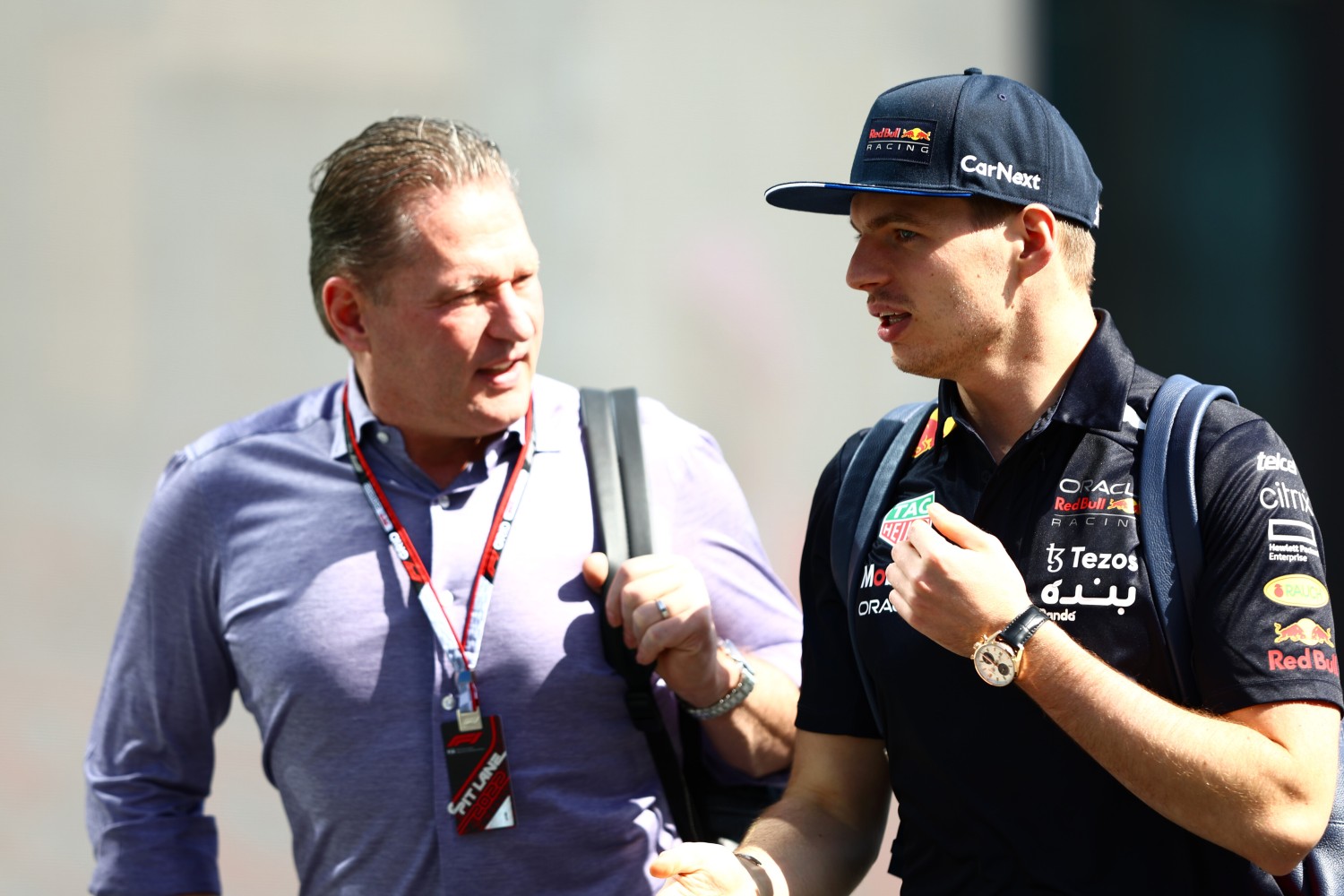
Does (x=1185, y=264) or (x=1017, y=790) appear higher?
(x=1185, y=264)

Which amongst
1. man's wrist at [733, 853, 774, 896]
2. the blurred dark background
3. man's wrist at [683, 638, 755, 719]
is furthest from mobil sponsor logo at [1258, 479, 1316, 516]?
the blurred dark background

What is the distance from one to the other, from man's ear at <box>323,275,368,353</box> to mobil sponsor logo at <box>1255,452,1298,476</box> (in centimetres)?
168

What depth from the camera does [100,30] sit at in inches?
168

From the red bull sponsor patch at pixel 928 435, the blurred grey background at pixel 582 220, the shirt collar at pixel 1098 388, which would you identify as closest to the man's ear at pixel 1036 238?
the shirt collar at pixel 1098 388

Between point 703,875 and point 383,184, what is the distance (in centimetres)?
143

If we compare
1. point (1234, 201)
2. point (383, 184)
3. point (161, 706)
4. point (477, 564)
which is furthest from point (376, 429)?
point (1234, 201)

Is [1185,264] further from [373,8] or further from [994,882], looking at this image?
[994,882]

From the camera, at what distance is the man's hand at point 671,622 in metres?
2.56

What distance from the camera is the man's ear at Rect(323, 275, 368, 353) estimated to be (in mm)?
2922

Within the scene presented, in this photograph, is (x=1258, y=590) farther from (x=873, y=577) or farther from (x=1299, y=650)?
(x=873, y=577)

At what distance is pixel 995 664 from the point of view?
1979 mm

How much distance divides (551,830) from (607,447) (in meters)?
0.72

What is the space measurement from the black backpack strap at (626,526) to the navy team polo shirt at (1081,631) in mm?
532

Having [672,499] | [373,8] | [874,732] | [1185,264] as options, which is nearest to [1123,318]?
[1185,264]
